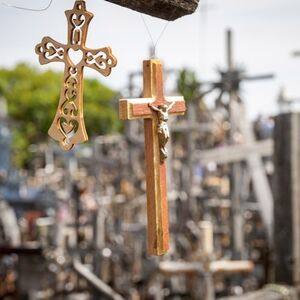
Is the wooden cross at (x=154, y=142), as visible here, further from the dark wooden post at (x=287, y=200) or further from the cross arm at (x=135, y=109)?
the dark wooden post at (x=287, y=200)

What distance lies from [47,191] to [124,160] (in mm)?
1618

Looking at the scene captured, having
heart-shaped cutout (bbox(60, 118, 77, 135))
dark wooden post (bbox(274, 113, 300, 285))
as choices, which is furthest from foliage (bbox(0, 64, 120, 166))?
heart-shaped cutout (bbox(60, 118, 77, 135))

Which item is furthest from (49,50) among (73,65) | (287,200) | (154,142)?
(287,200)

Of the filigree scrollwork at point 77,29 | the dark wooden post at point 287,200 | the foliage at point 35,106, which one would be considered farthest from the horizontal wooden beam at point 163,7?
the foliage at point 35,106

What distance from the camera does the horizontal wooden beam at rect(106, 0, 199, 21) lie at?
79.4 inches

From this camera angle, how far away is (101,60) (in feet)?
6.48

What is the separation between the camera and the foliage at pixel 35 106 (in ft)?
103

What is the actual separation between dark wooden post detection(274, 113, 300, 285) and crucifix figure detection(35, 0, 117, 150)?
3.04 m

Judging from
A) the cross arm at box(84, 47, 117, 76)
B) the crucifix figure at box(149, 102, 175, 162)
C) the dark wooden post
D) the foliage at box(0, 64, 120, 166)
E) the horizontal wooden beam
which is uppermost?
the foliage at box(0, 64, 120, 166)

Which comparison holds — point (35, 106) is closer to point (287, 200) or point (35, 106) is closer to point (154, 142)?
point (287, 200)

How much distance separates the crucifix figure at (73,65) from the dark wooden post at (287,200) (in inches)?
120

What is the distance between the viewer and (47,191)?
12.6 m

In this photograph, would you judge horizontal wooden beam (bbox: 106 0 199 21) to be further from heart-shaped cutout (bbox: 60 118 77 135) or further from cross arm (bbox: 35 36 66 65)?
heart-shaped cutout (bbox: 60 118 77 135)

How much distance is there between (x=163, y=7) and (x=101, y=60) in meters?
0.26
